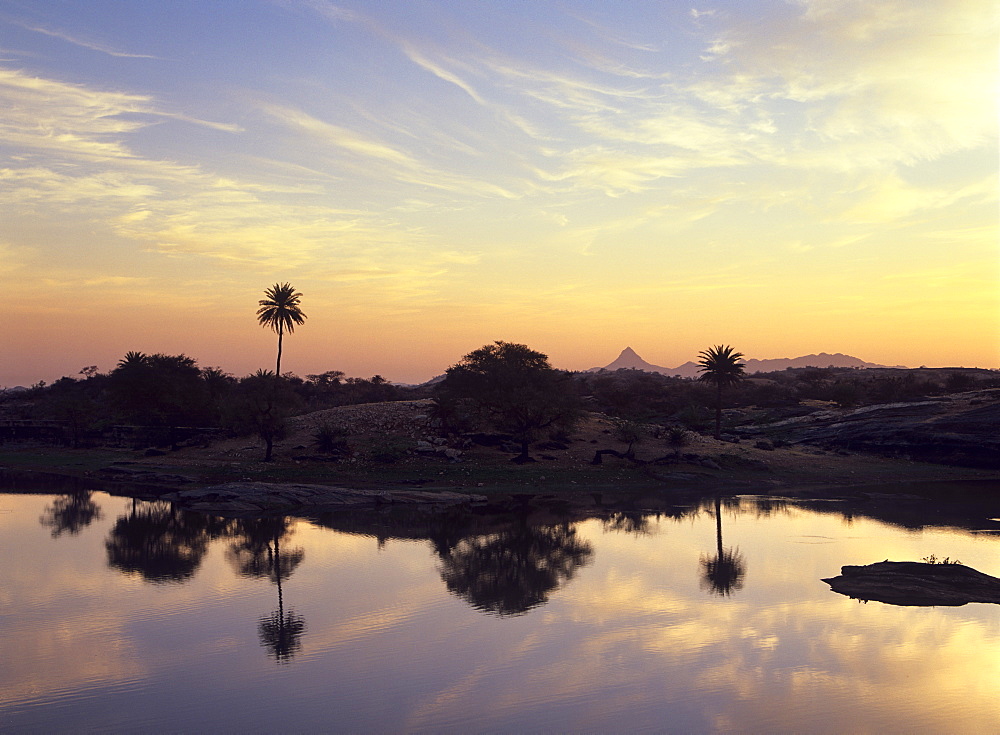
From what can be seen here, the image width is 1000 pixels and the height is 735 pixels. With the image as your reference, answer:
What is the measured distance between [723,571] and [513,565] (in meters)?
6.99

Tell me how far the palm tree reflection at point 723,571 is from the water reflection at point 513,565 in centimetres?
413

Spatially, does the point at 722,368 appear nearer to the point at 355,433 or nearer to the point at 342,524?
the point at 355,433

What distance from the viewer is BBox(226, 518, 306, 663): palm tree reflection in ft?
54.3

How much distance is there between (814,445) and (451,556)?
42115 millimetres

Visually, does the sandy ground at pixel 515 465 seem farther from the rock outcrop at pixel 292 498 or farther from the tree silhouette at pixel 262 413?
the rock outcrop at pixel 292 498

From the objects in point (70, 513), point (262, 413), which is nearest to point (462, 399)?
point (262, 413)

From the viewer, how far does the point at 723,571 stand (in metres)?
24.3

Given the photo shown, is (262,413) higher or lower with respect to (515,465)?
higher

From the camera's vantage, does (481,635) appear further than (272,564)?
No

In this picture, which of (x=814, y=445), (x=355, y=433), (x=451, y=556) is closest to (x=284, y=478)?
(x=355, y=433)

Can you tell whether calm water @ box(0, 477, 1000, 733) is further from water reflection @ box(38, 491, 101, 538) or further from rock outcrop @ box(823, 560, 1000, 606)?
water reflection @ box(38, 491, 101, 538)

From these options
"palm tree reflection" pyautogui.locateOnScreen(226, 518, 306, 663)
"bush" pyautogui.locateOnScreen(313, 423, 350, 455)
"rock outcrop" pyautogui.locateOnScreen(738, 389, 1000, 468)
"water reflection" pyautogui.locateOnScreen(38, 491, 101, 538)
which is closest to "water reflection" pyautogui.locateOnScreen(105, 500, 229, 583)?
"palm tree reflection" pyautogui.locateOnScreen(226, 518, 306, 663)

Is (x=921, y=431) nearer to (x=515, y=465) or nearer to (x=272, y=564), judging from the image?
(x=515, y=465)

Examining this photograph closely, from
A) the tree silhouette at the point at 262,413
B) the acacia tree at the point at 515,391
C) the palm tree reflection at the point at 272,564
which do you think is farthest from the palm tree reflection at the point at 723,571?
the tree silhouette at the point at 262,413
